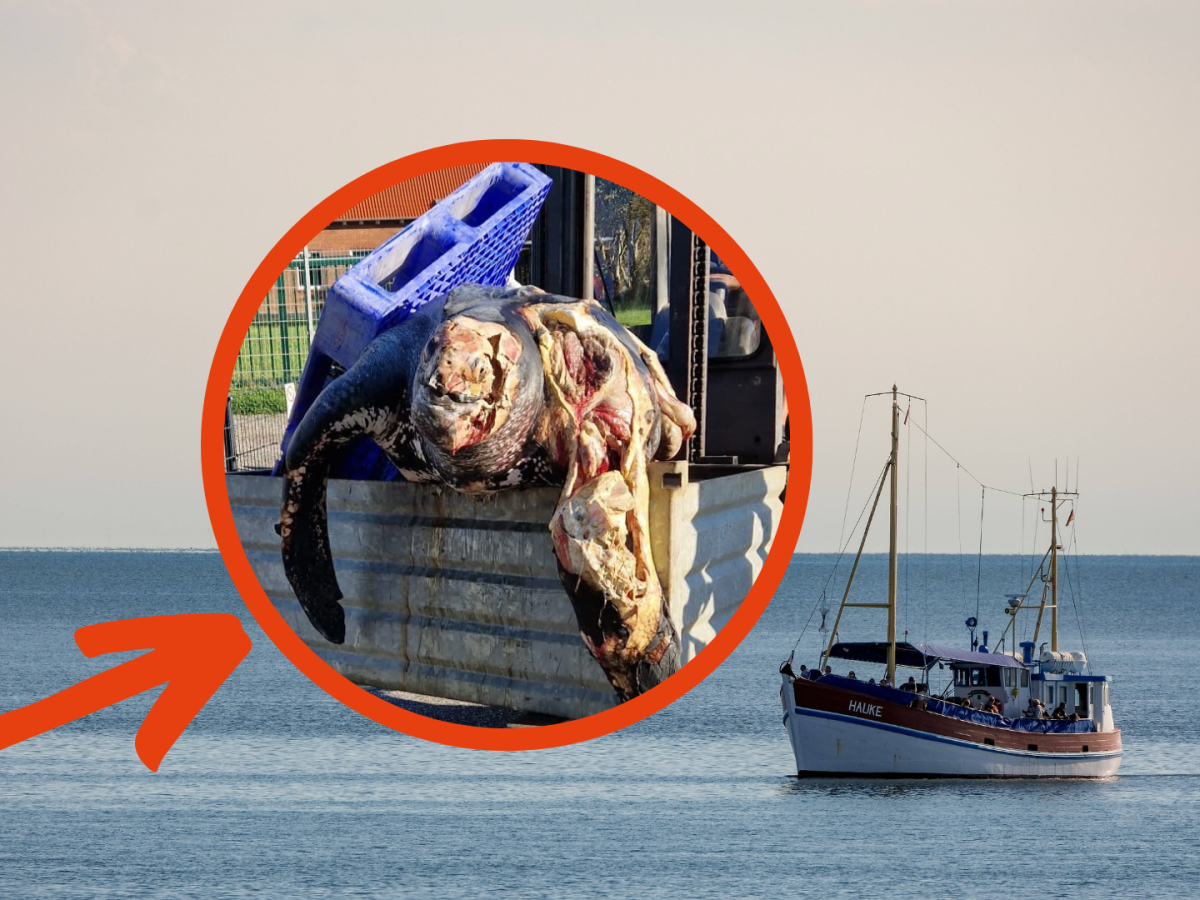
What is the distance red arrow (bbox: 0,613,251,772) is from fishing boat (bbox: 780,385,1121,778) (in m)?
29.8

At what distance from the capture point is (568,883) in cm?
3750

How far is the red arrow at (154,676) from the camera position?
164 inches

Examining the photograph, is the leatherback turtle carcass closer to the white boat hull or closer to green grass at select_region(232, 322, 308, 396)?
green grass at select_region(232, 322, 308, 396)

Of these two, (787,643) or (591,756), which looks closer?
(591,756)

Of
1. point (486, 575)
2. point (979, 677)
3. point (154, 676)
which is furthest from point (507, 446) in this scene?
point (979, 677)

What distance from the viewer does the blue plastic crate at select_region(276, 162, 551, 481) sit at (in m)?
5.23

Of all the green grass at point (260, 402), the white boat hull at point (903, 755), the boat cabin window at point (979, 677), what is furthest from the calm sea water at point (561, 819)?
the green grass at point (260, 402)

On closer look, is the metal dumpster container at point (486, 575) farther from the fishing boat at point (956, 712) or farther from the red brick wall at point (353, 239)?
the fishing boat at point (956, 712)

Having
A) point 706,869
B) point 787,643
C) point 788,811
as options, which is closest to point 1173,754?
point 788,811

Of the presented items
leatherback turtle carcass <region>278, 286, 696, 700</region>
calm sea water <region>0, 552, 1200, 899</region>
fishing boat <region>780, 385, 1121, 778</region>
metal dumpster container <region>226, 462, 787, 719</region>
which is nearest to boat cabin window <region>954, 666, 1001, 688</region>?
fishing boat <region>780, 385, 1121, 778</region>

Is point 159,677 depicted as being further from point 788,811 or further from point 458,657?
point 788,811

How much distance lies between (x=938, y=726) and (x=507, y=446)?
35779 millimetres

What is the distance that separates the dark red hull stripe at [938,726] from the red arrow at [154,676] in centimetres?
3491

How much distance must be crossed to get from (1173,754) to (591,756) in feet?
64.6
